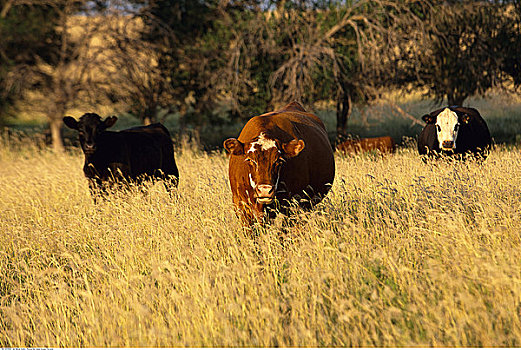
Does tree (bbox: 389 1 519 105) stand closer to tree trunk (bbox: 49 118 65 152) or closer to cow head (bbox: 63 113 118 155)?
cow head (bbox: 63 113 118 155)

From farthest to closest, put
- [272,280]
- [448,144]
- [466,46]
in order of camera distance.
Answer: [466,46] < [448,144] < [272,280]

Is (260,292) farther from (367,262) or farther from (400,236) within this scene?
(400,236)

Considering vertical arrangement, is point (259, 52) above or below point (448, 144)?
above

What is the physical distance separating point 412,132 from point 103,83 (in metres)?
13.2

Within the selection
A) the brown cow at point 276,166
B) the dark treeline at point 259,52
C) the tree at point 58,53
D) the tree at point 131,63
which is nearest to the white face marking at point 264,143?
the brown cow at point 276,166

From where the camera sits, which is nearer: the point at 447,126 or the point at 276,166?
the point at 276,166

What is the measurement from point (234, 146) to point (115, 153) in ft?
13.8

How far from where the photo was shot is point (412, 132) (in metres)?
20.5

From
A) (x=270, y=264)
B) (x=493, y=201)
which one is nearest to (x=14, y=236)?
(x=270, y=264)

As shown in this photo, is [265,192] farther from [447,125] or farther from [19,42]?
[19,42]

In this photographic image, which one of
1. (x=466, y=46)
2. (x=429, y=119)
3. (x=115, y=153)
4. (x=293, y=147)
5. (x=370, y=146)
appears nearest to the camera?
(x=293, y=147)

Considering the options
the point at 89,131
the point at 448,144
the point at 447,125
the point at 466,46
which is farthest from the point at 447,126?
the point at 466,46

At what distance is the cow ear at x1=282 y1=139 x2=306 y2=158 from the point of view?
4.70 m

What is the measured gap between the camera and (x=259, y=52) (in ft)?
51.6
